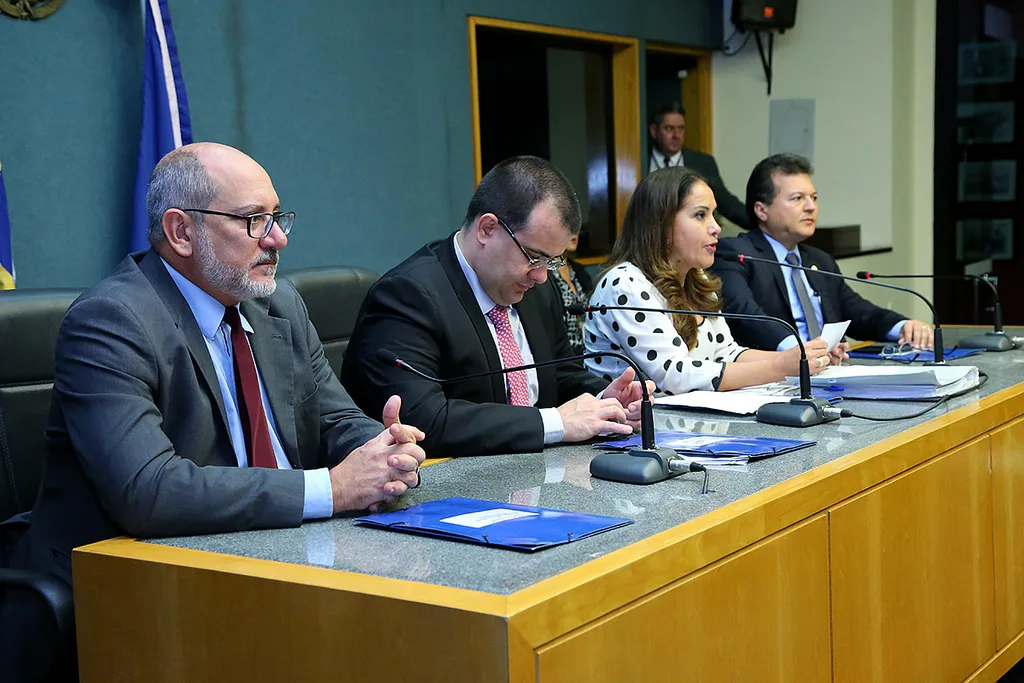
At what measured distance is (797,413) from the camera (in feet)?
7.11

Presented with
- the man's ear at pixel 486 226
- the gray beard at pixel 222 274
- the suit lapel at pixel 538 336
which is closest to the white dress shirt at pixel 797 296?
the suit lapel at pixel 538 336

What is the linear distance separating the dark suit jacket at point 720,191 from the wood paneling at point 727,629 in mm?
4223

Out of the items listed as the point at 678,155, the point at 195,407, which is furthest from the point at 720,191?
the point at 195,407

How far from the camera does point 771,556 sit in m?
1.59

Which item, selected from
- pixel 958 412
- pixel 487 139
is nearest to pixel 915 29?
pixel 487 139

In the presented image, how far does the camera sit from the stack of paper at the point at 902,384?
2416mm

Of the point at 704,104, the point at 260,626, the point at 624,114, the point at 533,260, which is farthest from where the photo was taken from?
the point at 704,104

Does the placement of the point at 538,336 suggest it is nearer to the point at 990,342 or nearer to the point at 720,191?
the point at 990,342

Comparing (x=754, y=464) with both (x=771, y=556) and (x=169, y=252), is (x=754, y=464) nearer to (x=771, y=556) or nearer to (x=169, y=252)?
(x=771, y=556)

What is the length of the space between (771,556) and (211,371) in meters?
0.89

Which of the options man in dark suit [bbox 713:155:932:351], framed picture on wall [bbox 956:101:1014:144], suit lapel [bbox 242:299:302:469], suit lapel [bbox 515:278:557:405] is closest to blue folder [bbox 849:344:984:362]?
man in dark suit [bbox 713:155:932:351]

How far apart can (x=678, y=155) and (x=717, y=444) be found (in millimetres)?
3982

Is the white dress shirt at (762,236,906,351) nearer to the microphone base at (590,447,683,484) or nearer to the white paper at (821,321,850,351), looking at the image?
the white paper at (821,321,850,351)

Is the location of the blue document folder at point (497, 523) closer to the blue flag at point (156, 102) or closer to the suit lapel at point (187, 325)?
the suit lapel at point (187, 325)
